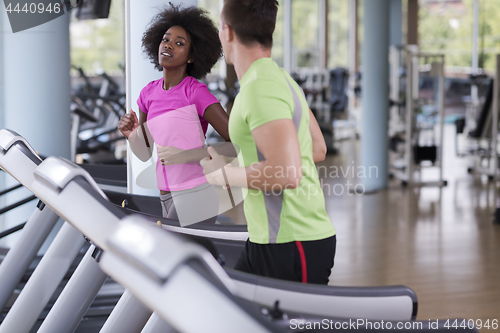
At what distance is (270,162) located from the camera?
3.70 feet

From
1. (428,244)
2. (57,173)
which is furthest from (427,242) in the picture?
(57,173)

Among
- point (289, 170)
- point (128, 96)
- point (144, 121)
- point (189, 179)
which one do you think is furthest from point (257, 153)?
point (128, 96)

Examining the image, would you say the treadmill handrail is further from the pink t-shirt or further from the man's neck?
the pink t-shirt

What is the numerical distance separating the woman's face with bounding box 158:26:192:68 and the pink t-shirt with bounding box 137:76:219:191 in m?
0.07

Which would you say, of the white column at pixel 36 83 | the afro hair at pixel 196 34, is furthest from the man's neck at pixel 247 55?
the white column at pixel 36 83

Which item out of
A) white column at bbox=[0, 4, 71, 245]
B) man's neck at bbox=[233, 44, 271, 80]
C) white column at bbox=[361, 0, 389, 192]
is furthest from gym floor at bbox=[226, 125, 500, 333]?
man's neck at bbox=[233, 44, 271, 80]

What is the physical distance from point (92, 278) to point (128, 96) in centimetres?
87

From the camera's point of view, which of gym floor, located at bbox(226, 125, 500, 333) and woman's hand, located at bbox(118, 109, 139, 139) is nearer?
woman's hand, located at bbox(118, 109, 139, 139)

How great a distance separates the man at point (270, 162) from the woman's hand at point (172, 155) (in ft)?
1.29

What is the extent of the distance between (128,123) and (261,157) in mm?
725

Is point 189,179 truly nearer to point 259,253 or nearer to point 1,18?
point 259,253

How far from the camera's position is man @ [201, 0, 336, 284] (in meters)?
1.13

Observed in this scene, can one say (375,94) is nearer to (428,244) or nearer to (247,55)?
(428,244)

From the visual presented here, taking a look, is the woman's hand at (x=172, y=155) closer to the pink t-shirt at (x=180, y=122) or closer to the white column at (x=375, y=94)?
the pink t-shirt at (x=180, y=122)
